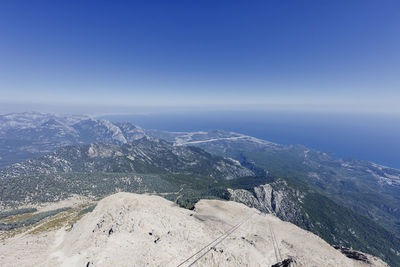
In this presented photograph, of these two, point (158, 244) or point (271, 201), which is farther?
point (271, 201)

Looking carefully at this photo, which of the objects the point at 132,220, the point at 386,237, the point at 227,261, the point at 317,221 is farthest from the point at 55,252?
the point at 386,237

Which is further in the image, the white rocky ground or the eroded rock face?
the eroded rock face

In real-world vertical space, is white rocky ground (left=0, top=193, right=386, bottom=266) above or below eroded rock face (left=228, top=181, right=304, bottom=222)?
above

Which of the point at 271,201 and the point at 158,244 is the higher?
the point at 158,244

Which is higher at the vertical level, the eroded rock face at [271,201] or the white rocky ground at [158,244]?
the white rocky ground at [158,244]

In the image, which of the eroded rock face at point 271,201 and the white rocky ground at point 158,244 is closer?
the white rocky ground at point 158,244

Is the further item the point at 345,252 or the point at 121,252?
the point at 345,252

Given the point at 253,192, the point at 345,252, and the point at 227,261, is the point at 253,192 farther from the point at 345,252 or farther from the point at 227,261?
the point at 227,261

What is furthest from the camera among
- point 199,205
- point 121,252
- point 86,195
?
point 86,195
